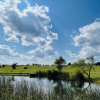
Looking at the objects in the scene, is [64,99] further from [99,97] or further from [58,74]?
[58,74]

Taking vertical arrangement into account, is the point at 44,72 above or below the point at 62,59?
below

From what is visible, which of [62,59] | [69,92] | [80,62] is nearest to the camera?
[69,92]

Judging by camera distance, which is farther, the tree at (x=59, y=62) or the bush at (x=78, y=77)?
the tree at (x=59, y=62)

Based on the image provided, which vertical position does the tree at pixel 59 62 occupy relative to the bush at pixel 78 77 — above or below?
above

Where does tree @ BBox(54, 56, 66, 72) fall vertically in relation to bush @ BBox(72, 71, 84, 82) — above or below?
above

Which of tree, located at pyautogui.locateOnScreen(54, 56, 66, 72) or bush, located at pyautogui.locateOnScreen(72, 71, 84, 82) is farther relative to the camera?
tree, located at pyautogui.locateOnScreen(54, 56, 66, 72)

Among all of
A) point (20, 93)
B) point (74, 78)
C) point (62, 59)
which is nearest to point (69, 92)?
point (20, 93)

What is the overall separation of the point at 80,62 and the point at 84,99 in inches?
1528

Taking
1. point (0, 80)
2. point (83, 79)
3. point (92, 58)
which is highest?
point (92, 58)

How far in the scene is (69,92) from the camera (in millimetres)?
12008

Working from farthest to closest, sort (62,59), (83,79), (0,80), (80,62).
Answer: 1. (62,59)
2. (80,62)
3. (83,79)
4. (0,80)

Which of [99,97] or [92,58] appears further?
[92,58]

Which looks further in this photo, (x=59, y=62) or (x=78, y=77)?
(x=59, y=62)

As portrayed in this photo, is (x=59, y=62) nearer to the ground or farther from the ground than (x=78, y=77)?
farther from the ground
